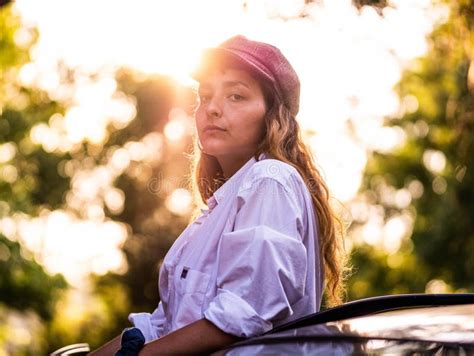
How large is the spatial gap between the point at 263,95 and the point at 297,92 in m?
0.17

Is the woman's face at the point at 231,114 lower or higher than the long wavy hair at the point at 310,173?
higher

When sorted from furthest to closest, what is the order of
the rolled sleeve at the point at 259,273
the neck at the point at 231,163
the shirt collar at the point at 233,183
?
the neck at the point at 231,163 < the shirt collar at the point at 233,183 < the rolled sleeve at the point at 259,273

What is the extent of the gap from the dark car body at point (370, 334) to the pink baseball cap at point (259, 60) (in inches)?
33.9

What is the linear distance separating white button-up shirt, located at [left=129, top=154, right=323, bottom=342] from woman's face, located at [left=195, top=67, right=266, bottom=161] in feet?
0.27

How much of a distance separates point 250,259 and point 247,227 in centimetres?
14

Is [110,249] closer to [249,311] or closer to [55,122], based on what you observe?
[55,122]

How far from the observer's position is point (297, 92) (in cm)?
345

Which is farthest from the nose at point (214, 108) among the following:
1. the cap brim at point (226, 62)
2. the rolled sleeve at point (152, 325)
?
the rolled sleeve at point (152, 325)

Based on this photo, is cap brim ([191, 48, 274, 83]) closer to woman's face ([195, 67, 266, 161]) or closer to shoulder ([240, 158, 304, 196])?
woman's face ([195, 67, 266, 161])

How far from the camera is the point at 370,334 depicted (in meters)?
2.28

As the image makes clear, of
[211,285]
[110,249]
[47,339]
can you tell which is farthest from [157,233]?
[211,285]

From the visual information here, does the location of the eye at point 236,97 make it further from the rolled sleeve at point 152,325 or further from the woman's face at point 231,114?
→ the rolled sleeve at point 152,325

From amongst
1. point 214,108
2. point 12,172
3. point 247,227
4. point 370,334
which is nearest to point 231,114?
point 214,108

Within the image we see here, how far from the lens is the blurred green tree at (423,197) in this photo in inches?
1203
